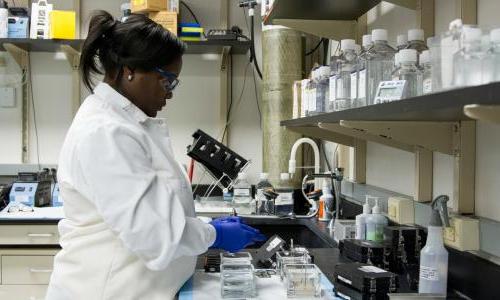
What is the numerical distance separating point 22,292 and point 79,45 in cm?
153

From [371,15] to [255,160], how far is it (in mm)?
1689

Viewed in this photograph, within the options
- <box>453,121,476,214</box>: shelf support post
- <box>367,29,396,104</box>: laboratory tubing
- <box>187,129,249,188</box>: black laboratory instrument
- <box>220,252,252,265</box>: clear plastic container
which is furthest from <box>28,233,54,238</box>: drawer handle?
<box>453,121,476,214</box>: shelf support post

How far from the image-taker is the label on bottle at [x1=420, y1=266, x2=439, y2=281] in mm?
1229

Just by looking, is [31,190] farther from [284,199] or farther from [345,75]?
[345,75]

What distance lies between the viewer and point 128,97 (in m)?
1.43

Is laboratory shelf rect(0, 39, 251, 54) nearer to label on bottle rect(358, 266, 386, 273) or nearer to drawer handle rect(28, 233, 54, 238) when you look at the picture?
drawer handle rect(28, 233, 54, 238)

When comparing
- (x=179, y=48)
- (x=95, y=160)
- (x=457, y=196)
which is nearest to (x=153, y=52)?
(x=179, y=48)

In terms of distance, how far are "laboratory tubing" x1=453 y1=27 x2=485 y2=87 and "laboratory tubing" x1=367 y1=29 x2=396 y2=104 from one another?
1.79 feet

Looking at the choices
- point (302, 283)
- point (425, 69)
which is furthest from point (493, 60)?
point (302, 283)

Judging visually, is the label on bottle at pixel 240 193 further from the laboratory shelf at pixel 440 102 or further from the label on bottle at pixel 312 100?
the laboratory shelf at pixel 440 102

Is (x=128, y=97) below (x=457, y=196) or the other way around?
the other way around

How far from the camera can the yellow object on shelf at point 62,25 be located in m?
3.23

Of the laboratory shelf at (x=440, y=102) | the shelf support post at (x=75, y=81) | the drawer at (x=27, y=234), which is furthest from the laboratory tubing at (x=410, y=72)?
the shelf support post at (x=75, y=81)

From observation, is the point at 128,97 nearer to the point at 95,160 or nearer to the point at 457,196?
the point at 95,160
